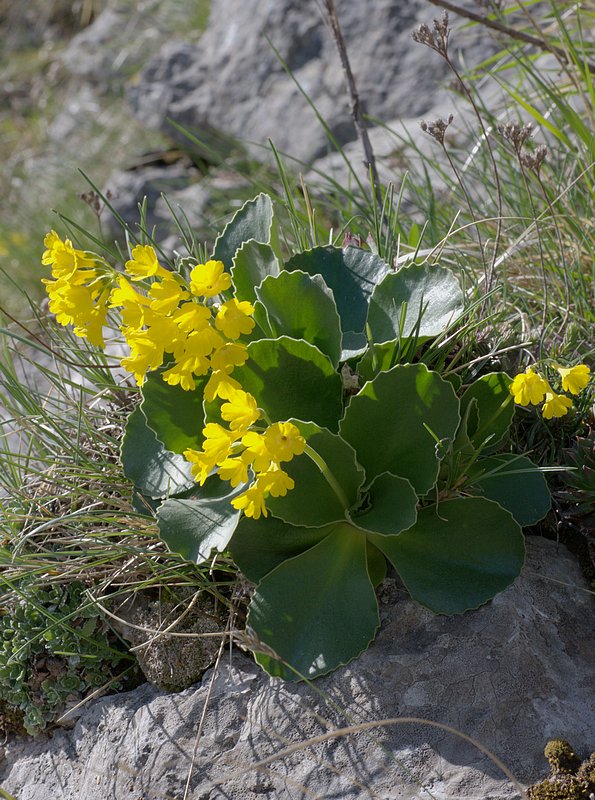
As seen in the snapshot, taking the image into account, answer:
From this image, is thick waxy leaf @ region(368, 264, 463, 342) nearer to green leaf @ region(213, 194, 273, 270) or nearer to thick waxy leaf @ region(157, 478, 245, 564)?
green leaf @ region(213, 194, 273, 270)

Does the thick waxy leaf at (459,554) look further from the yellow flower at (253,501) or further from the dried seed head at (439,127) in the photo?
the dried seed head at (439,127)

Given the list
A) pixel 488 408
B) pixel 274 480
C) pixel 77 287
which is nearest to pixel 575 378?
pixel 488 408

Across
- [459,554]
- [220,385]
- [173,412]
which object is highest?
[220,385]

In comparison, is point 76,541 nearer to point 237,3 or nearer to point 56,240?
point 56,240

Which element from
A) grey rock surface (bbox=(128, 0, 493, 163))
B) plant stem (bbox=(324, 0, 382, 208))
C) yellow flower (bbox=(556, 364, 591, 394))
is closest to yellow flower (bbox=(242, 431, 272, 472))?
yellow flower (bbox=(556, 364, 591, 394))

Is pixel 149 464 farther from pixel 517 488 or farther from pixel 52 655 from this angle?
pixel 517 488

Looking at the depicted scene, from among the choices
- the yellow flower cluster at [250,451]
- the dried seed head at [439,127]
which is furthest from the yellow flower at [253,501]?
the dried seed head at [439,127]
